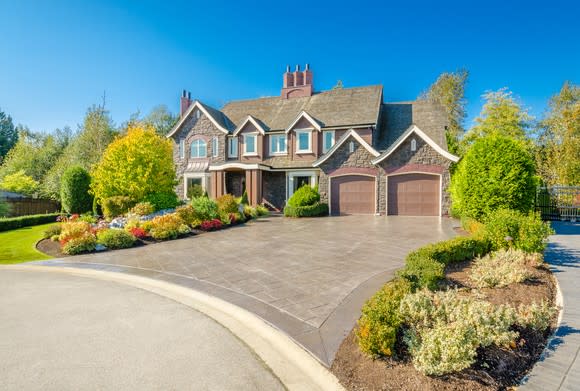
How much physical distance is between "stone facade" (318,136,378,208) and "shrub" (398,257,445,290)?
14.5 m

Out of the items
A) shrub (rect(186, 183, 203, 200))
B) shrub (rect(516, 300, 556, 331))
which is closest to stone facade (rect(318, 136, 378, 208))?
shrub (rect(186, 183, 203, 200))

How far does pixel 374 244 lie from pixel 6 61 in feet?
68.1

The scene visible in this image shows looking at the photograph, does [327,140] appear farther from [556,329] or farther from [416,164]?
[556,329]

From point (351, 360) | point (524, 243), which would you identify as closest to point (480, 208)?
point (524, 243)

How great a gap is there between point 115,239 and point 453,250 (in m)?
10.7

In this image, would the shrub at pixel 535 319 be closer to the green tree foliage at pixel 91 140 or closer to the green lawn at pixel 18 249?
the green lawn at pixel 18 249

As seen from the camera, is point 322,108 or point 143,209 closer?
point 143,209

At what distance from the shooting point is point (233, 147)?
25.8 m

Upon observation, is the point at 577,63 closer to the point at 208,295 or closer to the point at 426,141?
the point at 426,141

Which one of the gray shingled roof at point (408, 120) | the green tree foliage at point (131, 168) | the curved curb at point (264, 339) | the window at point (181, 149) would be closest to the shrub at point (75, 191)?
the green tree foliage at point (131, 168)

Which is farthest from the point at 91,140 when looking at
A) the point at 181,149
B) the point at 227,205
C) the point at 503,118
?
the point at 503,118

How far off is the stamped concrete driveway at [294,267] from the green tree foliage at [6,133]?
6068cm

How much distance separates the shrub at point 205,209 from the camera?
14.8m

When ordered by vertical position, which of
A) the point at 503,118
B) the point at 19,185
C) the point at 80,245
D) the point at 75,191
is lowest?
the point at 80,245
